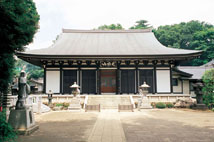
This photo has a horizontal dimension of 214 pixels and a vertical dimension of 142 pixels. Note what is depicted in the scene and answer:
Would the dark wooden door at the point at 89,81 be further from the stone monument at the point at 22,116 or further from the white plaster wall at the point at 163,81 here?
the stone monument at the point at 22,116

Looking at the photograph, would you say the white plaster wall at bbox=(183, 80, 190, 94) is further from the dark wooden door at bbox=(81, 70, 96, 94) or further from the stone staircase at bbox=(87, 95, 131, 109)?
the dark wooden door at bbox=(81, 70, 96, 94)

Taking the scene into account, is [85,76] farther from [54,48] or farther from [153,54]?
[153,54]

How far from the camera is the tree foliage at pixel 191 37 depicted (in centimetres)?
3850

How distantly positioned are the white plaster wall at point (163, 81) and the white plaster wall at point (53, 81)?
10.9 meters

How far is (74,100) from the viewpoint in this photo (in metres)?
13.8

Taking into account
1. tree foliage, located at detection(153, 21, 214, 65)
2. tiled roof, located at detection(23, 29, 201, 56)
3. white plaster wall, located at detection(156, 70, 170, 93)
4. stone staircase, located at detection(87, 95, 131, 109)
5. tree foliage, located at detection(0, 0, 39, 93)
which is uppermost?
tree foliage, located at detection(153, 21, 214, 65)

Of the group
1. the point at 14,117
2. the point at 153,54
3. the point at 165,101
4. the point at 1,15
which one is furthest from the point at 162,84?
the point at 1,15

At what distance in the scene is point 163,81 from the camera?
57.5 ft

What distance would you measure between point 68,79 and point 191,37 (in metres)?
43.8

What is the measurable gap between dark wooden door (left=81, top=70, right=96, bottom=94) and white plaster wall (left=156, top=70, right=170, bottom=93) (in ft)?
23.2

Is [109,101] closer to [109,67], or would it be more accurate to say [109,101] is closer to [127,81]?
[127,81]

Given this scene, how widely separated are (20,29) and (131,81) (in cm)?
1381

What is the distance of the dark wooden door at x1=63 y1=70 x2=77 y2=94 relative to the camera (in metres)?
17.3

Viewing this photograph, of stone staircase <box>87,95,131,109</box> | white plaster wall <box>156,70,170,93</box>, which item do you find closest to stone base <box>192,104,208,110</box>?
white plaster wall <box>156,70,170,93</box>
